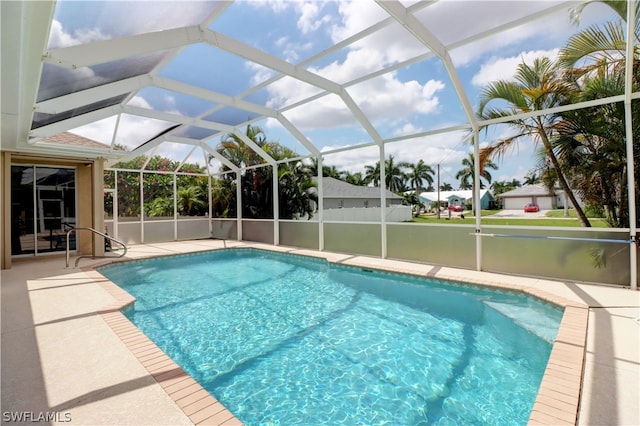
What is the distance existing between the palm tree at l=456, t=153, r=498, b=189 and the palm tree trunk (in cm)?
105

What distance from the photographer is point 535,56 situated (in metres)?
6.52

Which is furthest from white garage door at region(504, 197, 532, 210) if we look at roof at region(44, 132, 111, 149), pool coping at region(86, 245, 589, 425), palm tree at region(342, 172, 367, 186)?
palm tree at region(342, 172, 367, 186)

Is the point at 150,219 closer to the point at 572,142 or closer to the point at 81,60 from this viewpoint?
the point at 81,60

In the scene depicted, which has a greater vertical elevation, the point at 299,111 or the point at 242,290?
the point at 299,111

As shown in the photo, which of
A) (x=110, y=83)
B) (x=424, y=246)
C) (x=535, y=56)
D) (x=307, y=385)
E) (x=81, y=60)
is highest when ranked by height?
(x=535, y=56)

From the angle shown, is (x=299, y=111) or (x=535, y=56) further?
(x=299, y=111)

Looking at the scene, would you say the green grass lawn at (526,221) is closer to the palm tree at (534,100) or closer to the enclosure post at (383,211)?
the palm tree at (534,100)

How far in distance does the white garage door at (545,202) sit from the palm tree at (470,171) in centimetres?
110

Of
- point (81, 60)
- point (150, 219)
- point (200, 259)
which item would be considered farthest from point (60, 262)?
point (81, 60)

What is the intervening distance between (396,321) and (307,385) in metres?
2.30

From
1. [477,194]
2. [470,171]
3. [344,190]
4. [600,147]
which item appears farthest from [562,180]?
[344,190]

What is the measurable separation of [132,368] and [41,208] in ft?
34.9

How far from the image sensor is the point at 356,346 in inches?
175

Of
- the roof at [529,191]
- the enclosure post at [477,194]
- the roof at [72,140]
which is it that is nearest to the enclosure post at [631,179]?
the roof at [529,191]
